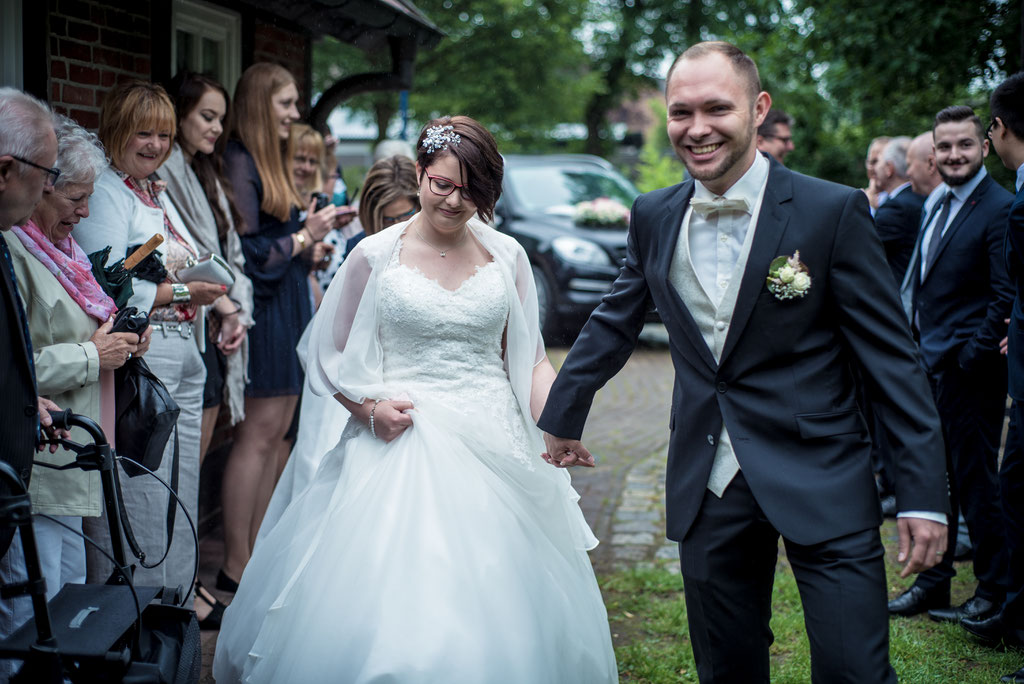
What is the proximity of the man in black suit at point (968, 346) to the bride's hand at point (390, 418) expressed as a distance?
281 cm

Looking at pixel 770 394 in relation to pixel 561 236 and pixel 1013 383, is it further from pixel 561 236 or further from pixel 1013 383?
pixel 561 236

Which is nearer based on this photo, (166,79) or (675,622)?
(675,622)

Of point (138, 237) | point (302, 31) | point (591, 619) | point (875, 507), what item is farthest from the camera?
point (302, 31)

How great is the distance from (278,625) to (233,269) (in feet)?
7.20

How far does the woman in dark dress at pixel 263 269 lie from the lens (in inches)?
209

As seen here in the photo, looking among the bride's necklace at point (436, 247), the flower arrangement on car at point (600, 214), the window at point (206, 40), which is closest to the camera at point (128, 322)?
the bride's necklace at point (436, 247)

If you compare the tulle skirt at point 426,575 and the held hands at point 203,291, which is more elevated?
the held hands at point 203,291

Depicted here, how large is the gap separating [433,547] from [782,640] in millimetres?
2227

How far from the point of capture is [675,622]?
5090mm

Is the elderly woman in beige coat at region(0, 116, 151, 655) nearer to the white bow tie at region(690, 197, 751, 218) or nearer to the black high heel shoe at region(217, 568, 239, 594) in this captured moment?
the black high heel shoe at region(217, 568, 239, 594)

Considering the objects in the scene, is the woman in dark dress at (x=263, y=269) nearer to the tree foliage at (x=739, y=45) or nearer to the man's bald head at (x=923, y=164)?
the tree foliage at (x=739, y=45)

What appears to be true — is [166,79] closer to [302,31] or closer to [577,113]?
[302,31]

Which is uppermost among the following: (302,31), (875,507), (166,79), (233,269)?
(302,31)

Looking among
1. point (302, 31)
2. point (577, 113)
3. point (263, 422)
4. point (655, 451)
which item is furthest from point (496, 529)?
point (577, 113)
